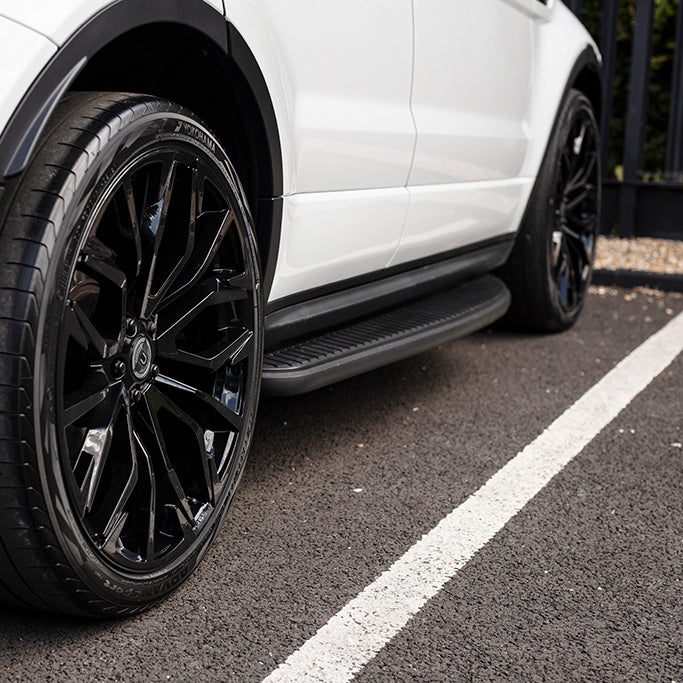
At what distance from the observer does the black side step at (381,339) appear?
8.08 ft

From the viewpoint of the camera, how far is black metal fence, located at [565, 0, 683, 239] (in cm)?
702

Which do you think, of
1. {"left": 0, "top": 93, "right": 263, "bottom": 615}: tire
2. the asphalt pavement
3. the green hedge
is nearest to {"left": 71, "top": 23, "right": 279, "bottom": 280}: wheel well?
{"left": 0, "top": 93, "right": 263, "bottom": 615}: tire

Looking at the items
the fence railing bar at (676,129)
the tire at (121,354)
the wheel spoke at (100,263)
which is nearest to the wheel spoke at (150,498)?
the tire at (121,354)

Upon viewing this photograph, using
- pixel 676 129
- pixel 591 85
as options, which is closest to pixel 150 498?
pixel 591 85

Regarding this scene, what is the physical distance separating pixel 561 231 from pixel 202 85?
2660 mm

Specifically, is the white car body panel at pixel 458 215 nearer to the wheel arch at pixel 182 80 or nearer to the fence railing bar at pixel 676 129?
the wheel arch at pixel 182 80

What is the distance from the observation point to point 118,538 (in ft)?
6.17

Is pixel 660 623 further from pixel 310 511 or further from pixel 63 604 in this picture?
pixel 63 604

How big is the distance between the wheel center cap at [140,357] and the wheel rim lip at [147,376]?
2 cm

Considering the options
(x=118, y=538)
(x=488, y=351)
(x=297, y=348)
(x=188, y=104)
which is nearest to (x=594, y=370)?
(x=488, y=351)

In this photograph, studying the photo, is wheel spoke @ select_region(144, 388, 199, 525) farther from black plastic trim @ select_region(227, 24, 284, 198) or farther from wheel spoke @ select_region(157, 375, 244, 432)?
black plastic trim @ select_region(227, 24, 284, 198)

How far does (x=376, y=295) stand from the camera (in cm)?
293

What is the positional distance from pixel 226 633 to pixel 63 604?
0.33 metres

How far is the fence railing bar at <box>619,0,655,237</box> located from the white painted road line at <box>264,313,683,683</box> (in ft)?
12.3
